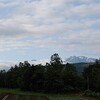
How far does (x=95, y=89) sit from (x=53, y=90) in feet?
46.3

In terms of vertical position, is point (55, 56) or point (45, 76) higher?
point (55, 56)

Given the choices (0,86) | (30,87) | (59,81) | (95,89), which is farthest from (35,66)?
(0,86)

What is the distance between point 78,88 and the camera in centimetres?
11844

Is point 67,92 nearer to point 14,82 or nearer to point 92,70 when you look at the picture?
point 92,70

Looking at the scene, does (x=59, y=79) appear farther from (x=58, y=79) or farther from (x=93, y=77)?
(x=93, y=77)

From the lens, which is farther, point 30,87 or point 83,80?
point 30,87

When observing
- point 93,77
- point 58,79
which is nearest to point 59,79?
point 58,79

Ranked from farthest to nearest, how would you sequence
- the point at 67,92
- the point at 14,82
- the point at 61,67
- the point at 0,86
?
1. the point at 0,86
2. the point at 14,82
3. the point at 61,67
4. the point at 67,92

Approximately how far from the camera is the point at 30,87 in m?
129

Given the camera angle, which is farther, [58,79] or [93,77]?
[93,77]

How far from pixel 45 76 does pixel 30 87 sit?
959cm

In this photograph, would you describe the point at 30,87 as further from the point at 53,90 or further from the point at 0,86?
the point at 0,86

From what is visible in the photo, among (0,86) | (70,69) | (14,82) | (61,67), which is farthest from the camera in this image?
(0,86)

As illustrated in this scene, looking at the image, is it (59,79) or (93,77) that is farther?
(93,77)
